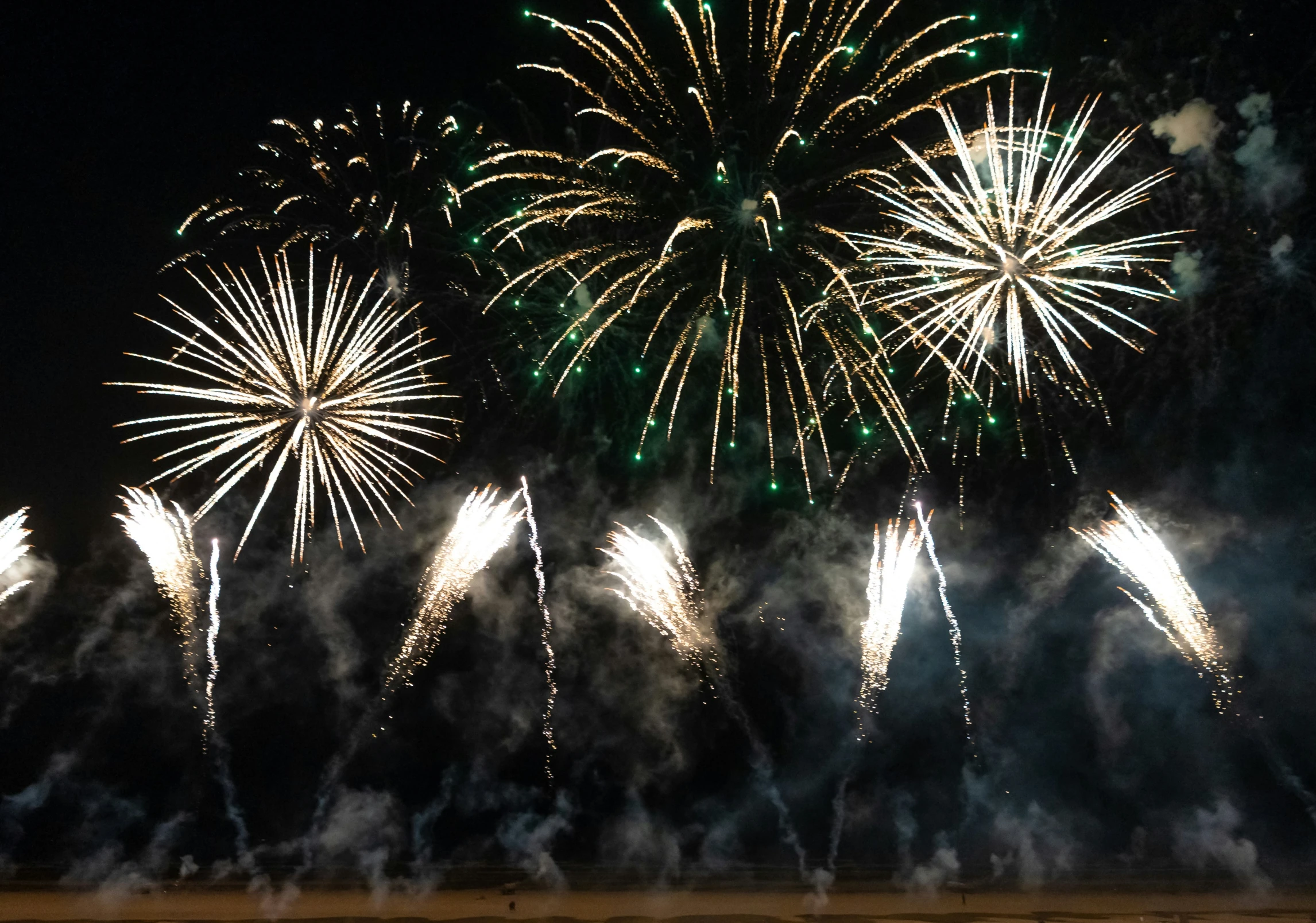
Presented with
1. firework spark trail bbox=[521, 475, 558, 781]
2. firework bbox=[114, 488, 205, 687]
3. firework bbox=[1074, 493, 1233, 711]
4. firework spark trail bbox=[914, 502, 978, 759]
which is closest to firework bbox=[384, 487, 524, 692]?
firework spark trail bbox=[521, 475, 558, 781]

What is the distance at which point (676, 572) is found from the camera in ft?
52.0

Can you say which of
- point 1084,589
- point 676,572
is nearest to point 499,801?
point 676,572

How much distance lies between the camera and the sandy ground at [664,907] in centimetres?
1427

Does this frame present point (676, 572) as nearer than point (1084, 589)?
Yes

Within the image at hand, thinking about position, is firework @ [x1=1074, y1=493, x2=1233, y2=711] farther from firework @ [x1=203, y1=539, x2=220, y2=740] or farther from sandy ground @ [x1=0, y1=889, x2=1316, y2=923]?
firework @ [x1=203, y1=539, x2=220, y2=740]

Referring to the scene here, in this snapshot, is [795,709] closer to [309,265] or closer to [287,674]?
[287,674]

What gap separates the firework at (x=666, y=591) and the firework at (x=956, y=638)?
17.1 ft

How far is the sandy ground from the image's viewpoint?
46.8 feet

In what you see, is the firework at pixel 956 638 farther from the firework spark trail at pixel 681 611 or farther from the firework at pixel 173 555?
the firework at pixel 173 555

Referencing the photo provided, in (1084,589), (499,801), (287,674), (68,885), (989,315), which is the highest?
(989,315)

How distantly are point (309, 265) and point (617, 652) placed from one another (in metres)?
9.73

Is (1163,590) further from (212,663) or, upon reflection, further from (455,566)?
(212,663)

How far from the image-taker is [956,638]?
56.3 feet

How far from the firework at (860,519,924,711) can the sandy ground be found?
417 centimetres
